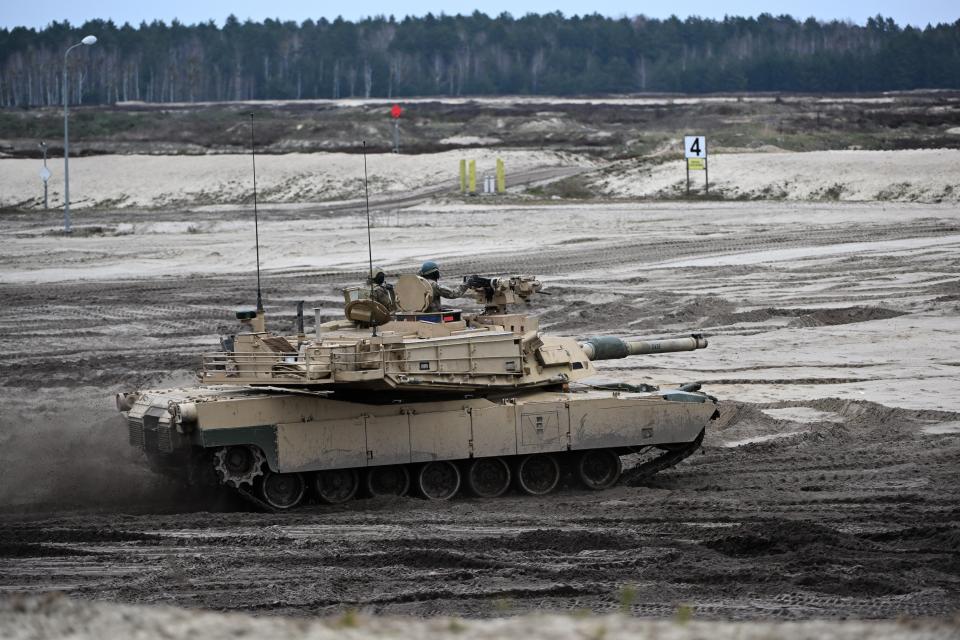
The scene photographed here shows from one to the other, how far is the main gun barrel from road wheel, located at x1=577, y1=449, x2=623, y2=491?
143 centimetres

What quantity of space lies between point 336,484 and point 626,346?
4.34 meters

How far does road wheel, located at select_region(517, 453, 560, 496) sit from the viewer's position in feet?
54.4

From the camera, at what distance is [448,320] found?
1630 centimetres

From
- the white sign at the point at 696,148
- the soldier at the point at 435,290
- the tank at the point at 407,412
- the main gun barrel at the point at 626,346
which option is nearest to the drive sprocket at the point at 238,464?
the tank at the point at 407,412

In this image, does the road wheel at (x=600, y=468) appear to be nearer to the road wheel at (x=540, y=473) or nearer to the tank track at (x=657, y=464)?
the tank track at (x=657, y=464)

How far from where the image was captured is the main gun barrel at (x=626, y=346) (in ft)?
58.8

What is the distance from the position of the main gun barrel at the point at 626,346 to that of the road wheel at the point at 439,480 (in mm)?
2519

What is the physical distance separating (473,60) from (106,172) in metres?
87.4

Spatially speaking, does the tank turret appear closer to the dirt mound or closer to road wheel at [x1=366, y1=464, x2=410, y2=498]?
road wheel at [x1=366, y1=464, x2=410, y2=498]

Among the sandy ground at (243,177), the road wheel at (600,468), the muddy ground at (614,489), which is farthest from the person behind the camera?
the sandy ground at (243,177)

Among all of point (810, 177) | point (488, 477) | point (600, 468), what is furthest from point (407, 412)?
point (810, 177)

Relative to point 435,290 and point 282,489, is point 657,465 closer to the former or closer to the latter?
point 435,290

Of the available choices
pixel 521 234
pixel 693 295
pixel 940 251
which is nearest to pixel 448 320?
pixel 693 295

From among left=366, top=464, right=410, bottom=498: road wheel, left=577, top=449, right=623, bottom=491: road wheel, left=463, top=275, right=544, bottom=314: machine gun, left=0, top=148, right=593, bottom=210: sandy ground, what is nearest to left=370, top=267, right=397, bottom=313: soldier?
left=463, top=275, right=544, bottom=314: machine gun
